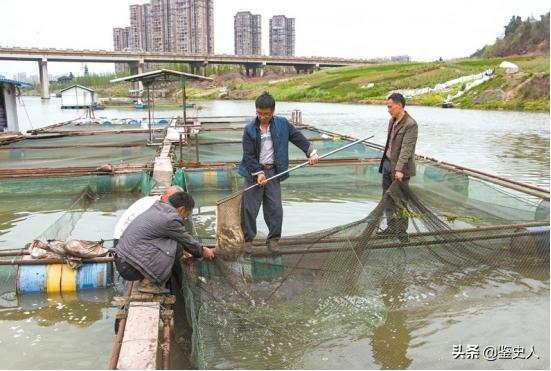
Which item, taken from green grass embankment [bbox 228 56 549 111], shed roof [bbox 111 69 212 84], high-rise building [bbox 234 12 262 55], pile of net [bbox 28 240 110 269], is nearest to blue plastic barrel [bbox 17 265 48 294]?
pile of net [bbox 28 240 110 269]

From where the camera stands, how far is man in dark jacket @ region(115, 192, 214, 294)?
353cm

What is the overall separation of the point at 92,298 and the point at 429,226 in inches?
122

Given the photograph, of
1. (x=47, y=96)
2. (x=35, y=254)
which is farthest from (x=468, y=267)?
(x=47, y=96)

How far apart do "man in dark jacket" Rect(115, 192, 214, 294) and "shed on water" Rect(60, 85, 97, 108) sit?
2746cm

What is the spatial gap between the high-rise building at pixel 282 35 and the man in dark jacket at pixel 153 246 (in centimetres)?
12803

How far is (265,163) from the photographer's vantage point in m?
4.61

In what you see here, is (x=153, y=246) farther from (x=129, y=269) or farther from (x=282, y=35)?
(x=282, y=35)

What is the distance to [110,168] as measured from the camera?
854 centimetres

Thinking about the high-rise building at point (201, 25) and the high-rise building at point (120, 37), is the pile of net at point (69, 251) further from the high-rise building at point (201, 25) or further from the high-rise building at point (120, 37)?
the high-rise building at point (120, 37)

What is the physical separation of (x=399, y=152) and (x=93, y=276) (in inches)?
121

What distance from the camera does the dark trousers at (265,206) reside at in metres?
4.59

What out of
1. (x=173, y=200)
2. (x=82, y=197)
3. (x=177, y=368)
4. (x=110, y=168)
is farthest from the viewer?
(x=110, y=168)

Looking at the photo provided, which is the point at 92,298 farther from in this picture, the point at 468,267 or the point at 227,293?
the point at 468,267

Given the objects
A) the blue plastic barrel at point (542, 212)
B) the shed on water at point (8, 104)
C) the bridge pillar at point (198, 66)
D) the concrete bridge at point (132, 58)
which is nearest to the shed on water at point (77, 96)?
the shed on water at point (8, 104)
